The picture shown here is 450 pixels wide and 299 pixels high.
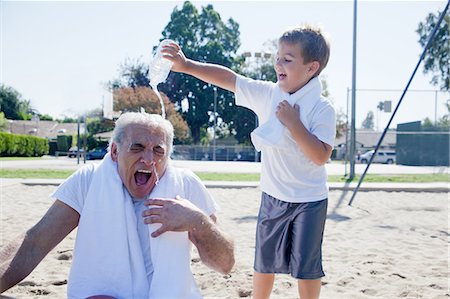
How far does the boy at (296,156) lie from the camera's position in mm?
2494

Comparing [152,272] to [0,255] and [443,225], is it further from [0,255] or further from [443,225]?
[443,225]

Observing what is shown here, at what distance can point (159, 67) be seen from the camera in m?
2.77

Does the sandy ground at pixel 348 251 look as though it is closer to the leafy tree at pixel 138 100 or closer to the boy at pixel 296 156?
the boy at pixel 296 156

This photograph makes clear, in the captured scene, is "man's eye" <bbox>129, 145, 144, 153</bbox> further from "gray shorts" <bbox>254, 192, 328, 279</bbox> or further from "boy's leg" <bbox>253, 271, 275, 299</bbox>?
"boy's leg" <bbox>253, 271, 275, 299</bbox>

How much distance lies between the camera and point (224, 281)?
363 cm

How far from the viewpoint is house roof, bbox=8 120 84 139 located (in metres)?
59.7

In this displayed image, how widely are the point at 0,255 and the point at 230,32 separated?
176ft

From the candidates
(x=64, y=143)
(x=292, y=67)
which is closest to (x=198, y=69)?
(x=292, y=67)

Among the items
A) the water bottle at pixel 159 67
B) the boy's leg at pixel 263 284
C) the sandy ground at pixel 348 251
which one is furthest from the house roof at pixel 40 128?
the boy's leg at pixel 263 284

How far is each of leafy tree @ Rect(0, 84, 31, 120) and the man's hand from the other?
73863 millimetres

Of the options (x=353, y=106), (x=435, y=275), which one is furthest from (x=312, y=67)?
(x=353, y=106)

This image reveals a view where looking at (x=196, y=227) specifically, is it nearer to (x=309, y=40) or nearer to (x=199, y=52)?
(x=309, y=40)

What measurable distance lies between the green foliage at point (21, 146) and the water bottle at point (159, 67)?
1247 inches

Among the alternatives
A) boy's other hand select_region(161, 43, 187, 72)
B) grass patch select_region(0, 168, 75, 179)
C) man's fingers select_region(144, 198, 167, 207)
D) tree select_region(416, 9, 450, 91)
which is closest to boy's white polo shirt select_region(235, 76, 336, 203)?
boy's other hand select_region(161, 43, 187, 72)
